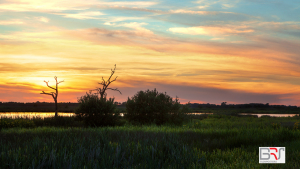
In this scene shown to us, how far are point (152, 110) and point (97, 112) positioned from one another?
488cm

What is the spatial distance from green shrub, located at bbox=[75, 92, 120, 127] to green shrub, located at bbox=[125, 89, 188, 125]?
158 cm

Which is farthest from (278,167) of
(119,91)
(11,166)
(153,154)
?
(119,91)

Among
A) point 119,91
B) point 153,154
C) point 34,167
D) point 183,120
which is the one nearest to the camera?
point 34,167

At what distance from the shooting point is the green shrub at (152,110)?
22031 millimetres

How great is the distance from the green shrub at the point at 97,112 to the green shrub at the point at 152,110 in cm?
158

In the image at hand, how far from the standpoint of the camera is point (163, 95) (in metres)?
23.1

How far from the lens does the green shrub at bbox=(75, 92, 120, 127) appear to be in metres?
21.3

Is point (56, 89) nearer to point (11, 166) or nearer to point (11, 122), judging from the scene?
point (11, 122)

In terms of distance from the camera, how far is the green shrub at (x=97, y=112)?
21266 mm

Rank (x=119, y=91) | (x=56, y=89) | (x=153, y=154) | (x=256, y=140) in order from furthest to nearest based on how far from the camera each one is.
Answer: (x=119, y=91) < (x=56, y=89) < (x=256, y=140) < (x=153, y=154)

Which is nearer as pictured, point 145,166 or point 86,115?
point 145,166

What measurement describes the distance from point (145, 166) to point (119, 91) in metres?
38.8

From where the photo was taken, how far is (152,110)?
72.2ft

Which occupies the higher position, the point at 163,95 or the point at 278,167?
the point at 163,95
